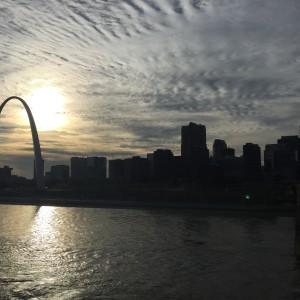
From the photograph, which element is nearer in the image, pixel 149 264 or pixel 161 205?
pixel 149 264

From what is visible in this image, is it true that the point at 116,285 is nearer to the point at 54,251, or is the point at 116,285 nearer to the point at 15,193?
the point at 54,251

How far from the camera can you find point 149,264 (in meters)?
24.9

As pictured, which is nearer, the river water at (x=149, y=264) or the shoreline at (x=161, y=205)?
the river water at (x=149, y=264)

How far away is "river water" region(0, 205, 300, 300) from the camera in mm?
18531

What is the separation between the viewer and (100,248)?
102 ft

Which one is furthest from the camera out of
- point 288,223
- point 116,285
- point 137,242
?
point 288,223

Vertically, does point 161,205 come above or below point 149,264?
below

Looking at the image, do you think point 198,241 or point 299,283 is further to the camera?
point 198,241

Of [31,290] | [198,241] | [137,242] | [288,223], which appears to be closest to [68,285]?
[31,290]

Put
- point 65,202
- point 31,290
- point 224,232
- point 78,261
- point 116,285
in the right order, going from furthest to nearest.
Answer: point 65,202, point 224,232, point 78,261, point 116,285, point 31,290

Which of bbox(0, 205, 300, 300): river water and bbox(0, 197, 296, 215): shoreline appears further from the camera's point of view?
bbox(0, 197, 296, 215): shoreline

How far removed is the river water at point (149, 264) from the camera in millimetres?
18531

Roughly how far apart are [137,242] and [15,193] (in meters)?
94.7

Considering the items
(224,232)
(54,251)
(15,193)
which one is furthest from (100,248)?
(15,193)
